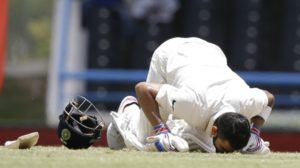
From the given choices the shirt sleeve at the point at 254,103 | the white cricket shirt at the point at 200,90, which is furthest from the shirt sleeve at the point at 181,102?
the shirt sleeve at the point at 254,103

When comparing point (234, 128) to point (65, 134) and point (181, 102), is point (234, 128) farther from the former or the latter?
point (65, 134)

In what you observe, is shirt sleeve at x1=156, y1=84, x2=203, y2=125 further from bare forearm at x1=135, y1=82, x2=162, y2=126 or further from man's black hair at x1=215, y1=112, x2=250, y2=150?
man's black hair at x1=215, y1=112, x2=250, y2=150

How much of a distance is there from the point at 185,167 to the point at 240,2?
23.5ft

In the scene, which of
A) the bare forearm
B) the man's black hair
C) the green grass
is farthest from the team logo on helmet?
the man's black hair

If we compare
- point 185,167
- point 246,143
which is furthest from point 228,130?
point 185,167

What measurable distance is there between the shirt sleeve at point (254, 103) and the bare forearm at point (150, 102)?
0.54 metres

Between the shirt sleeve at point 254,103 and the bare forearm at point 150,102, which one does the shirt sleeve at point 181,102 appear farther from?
the shirt sleeve at point 254,103

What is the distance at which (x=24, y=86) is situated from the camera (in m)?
14.2

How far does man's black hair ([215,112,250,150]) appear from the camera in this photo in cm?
666

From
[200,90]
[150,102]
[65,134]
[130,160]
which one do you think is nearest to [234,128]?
[200,90]

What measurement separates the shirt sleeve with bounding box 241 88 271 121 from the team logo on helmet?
1139 millimetres

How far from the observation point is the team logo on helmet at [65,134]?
7.22 metres

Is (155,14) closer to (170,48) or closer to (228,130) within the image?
(170,48)

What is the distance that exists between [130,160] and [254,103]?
1133mm
